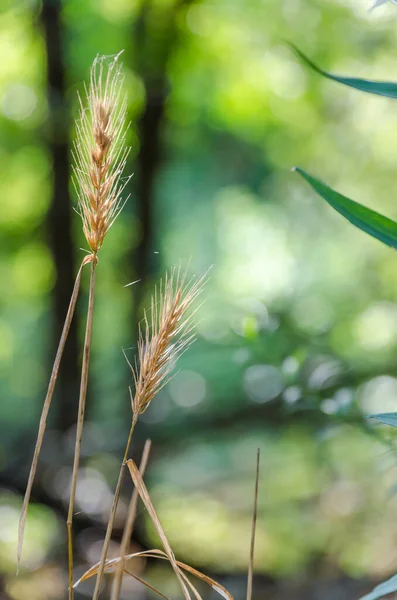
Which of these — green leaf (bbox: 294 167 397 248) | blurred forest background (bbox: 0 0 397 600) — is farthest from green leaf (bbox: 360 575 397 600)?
blurred forest background (bbox: 0 0 397 600)

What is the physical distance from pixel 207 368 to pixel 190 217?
80 cm

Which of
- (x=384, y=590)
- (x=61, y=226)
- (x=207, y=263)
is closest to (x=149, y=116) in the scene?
(x=61, y=226)

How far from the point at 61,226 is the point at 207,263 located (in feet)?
3.07

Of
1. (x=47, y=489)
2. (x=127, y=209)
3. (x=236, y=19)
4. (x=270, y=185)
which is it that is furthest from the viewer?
(x=270, y=185)

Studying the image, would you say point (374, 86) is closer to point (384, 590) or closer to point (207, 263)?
point (384, 590)

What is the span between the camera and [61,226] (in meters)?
2.76

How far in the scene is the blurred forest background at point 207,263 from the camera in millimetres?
2711

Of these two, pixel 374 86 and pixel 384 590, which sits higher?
pixel 374 86

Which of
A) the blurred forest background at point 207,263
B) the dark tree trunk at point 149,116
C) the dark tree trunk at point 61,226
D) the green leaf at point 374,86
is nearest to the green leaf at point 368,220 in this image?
the green leaf at point 374,86

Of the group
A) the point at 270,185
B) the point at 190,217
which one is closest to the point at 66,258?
the point at 190,217

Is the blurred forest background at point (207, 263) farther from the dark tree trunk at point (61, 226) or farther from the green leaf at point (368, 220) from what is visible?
the green leaf at point (368, 220)

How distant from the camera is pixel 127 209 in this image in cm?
311

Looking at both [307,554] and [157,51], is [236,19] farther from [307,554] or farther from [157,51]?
[307,554]

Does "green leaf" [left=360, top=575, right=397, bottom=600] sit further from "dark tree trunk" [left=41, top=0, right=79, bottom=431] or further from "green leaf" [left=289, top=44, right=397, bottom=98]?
"dark tree trunk" [left=41, top=0, right=79, bottom=431]
